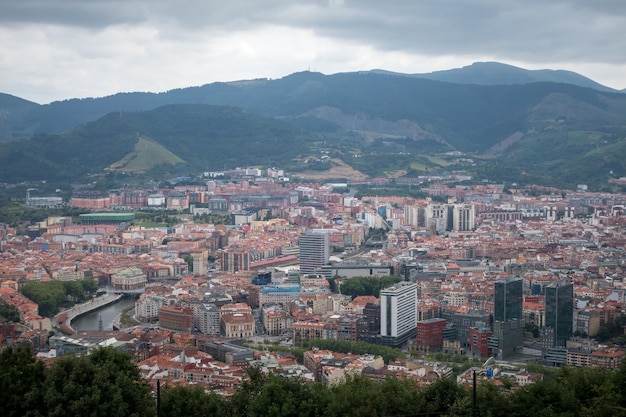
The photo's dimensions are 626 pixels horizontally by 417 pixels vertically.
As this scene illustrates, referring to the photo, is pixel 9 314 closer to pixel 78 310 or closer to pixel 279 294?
pixel 78 310

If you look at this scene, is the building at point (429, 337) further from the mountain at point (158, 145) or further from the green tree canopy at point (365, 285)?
the mountain at point (158, 145)

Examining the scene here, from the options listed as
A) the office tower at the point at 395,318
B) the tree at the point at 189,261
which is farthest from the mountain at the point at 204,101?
the office tower at the point at 395,318

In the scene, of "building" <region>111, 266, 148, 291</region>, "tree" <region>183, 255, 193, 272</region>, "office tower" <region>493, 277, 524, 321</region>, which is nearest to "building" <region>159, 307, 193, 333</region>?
"building" <region>111, 266, 148, 291</region>

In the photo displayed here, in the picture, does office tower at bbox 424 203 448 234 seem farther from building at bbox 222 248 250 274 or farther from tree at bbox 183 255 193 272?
tree at bbox 183 255 193 272

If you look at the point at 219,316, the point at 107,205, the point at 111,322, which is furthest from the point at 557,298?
the point at 107,205

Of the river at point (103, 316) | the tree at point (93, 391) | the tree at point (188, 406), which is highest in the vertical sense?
the tree at point (93, 391)

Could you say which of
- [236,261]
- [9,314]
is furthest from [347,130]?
[9,314]
